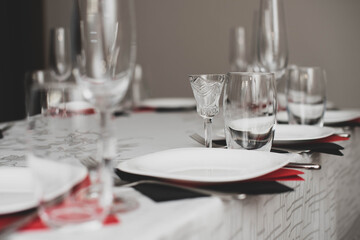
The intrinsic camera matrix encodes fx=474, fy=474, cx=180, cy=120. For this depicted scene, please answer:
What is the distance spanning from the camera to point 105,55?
0.56 m

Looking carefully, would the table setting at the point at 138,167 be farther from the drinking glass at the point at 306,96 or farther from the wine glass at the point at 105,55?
the drinking glass at the point at 306,96

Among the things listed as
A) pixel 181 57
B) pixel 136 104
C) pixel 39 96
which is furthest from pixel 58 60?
pixel 181 57

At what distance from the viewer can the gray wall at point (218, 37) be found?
3.05 meters

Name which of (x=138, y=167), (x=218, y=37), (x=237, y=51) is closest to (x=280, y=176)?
(x=138, y=167)

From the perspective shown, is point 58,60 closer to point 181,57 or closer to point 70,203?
point 70,203

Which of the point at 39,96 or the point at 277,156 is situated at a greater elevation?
the point at 39,96

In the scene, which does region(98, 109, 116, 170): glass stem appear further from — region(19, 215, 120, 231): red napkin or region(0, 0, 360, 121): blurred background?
region(0, 0, 360, 121): blurred background

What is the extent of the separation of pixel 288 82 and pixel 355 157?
0.35 meters

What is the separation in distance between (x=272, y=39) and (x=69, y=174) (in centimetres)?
99

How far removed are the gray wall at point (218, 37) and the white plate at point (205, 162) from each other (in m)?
1.57

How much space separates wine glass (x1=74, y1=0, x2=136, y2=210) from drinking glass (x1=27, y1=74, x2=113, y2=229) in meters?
0.02

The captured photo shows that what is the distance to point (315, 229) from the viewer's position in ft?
3.43

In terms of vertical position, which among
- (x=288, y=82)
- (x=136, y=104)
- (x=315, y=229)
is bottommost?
(x=315, y=229)

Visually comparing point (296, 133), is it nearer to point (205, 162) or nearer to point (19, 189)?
point (205, 162)
